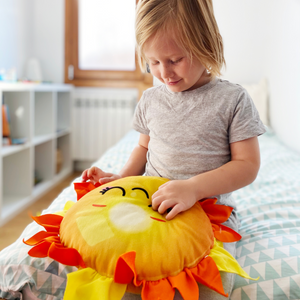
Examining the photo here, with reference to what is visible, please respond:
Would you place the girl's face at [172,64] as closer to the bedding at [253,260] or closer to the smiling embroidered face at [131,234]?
the smiling embroidered face at [131,234]

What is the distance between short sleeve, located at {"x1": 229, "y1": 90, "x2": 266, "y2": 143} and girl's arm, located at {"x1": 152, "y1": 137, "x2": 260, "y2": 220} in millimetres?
16

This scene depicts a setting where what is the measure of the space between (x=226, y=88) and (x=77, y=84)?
7.78ft

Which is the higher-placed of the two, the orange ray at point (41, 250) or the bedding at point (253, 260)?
the orange ray at point (41, 250)

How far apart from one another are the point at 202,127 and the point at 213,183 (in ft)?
0.43

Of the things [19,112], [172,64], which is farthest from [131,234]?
[19,112]

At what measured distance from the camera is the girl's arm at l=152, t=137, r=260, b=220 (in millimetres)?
598

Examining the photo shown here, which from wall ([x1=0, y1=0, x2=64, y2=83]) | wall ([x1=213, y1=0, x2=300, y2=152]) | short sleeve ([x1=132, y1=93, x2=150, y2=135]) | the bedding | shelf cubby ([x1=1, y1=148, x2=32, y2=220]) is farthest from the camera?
wall ([x1=0, y1=0, x2=64, y2=83])

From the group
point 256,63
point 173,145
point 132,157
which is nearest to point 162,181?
point 173,145

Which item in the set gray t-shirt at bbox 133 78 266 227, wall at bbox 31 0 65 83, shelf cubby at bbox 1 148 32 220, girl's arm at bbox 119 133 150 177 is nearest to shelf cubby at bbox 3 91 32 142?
shelf cubby at bbox 1 148 32 220

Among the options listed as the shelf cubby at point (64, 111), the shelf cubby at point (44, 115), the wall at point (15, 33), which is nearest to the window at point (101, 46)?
Answer: the shelf cubby at point (64, 111)

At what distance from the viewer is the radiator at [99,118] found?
287 cm

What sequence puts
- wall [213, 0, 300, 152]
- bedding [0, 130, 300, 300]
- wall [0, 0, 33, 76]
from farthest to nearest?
1. wall [0, 0, 33, 76]
2. wall [213, 0, 300, 152]
3. bedding [0, 130, 300, 300]

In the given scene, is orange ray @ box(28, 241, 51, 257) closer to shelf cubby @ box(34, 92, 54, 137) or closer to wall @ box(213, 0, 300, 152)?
wall @ box(213, 0, 300, 152)

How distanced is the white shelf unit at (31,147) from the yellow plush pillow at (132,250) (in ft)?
4.56
